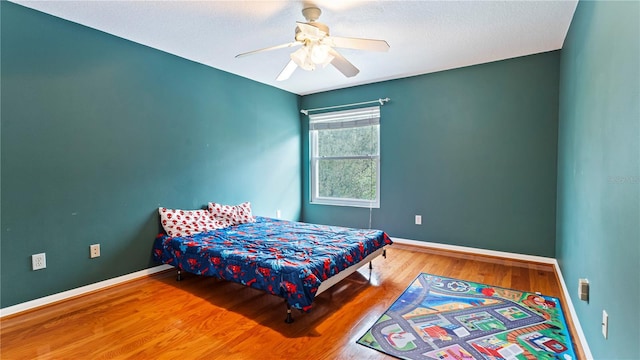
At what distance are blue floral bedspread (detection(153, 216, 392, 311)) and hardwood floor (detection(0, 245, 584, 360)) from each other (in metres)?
0.21

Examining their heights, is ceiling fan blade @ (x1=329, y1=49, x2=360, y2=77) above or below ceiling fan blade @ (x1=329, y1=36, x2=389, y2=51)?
below

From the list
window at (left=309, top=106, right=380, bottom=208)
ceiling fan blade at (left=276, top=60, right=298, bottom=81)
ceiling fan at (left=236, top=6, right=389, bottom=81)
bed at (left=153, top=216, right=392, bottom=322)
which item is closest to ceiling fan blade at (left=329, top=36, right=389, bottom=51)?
ceiling fan at (left=236, top=6, right=389, bottom=81)

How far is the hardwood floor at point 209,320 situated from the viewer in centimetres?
190

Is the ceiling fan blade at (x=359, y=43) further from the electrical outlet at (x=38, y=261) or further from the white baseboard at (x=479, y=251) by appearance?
the electrical outlet at (x=38, y=261)

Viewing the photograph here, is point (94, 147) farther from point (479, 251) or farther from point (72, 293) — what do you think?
point (479, 251)

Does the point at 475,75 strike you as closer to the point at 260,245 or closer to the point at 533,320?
the point at 533,320

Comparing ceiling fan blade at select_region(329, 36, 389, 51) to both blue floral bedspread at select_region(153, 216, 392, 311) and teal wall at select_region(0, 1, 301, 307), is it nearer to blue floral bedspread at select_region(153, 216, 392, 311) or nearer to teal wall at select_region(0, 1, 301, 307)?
blue floral bedspread at select_region(153, 216, 392, 311)

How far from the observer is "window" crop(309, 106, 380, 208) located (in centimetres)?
464

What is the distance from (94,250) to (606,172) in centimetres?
383

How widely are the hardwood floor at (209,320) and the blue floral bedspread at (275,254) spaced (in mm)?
211

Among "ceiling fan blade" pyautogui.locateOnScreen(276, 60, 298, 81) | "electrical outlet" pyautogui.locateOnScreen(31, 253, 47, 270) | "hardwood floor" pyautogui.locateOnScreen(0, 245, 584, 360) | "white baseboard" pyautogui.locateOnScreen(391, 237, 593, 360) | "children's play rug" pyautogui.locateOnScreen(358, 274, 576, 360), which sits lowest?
"hardwood floor" pyautogui.locateOnScreen(0, 245, 584, 360)

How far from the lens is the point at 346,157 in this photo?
4906mm

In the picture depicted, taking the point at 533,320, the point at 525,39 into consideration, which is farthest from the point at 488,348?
the point at 525,39

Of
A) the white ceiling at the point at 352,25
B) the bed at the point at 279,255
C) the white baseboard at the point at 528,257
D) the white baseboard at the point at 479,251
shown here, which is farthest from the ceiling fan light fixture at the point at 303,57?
the white baseboard at the point at 479,251
